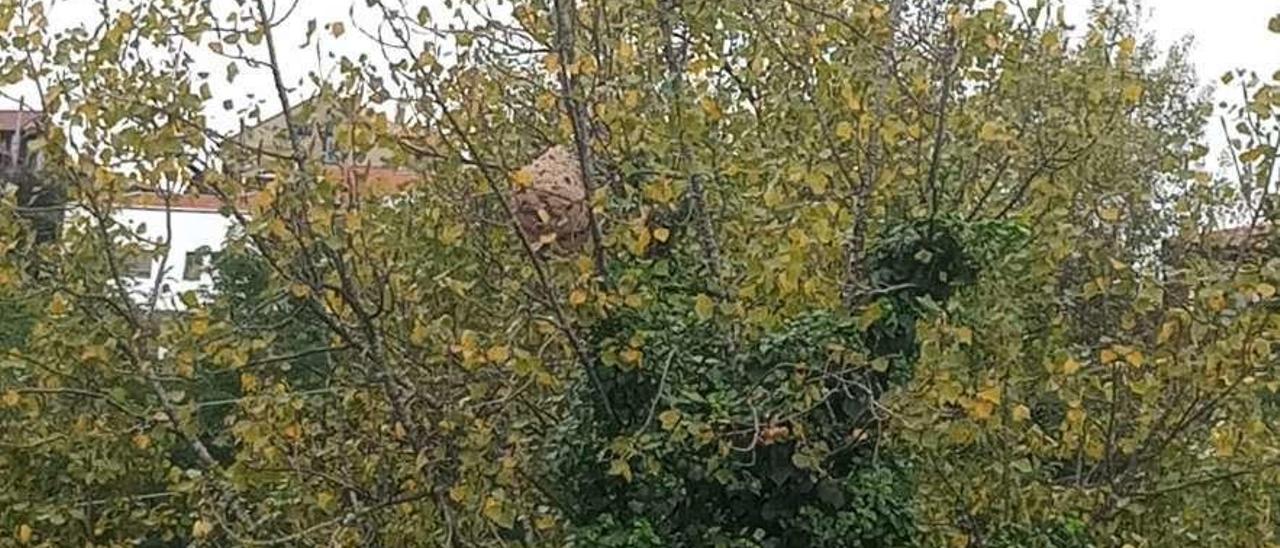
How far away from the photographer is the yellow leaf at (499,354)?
11.0 feet

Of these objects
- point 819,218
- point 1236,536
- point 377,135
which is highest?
point 377,135

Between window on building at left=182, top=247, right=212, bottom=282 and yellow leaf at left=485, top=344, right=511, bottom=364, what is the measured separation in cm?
74

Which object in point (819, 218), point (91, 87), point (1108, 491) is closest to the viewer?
point (819, 218)

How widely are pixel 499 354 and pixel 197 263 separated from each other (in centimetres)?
87

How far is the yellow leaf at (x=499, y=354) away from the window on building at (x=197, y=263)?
29.0 inches

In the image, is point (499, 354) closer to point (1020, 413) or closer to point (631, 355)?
point (631, 355)

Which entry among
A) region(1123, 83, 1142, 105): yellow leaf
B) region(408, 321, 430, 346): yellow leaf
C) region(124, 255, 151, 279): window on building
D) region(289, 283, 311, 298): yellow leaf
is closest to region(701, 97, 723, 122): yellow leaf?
region(408, 321, 430, 346): yellow leaf

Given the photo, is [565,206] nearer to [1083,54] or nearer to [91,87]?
[91,87]

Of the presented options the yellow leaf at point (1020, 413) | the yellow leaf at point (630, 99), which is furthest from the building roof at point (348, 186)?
the yellow leaf at point (1020, 413)

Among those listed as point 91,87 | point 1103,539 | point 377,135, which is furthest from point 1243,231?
point 91,87

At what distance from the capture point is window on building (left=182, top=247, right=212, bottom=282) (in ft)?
12.1

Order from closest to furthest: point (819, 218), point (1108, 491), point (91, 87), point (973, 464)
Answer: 1. point (819, 218)
2. point (91, 87)
3. point (1108, 491)
4. point (973, 464)

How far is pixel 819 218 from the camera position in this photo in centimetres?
328

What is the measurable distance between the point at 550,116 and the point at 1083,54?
1.40 metres
